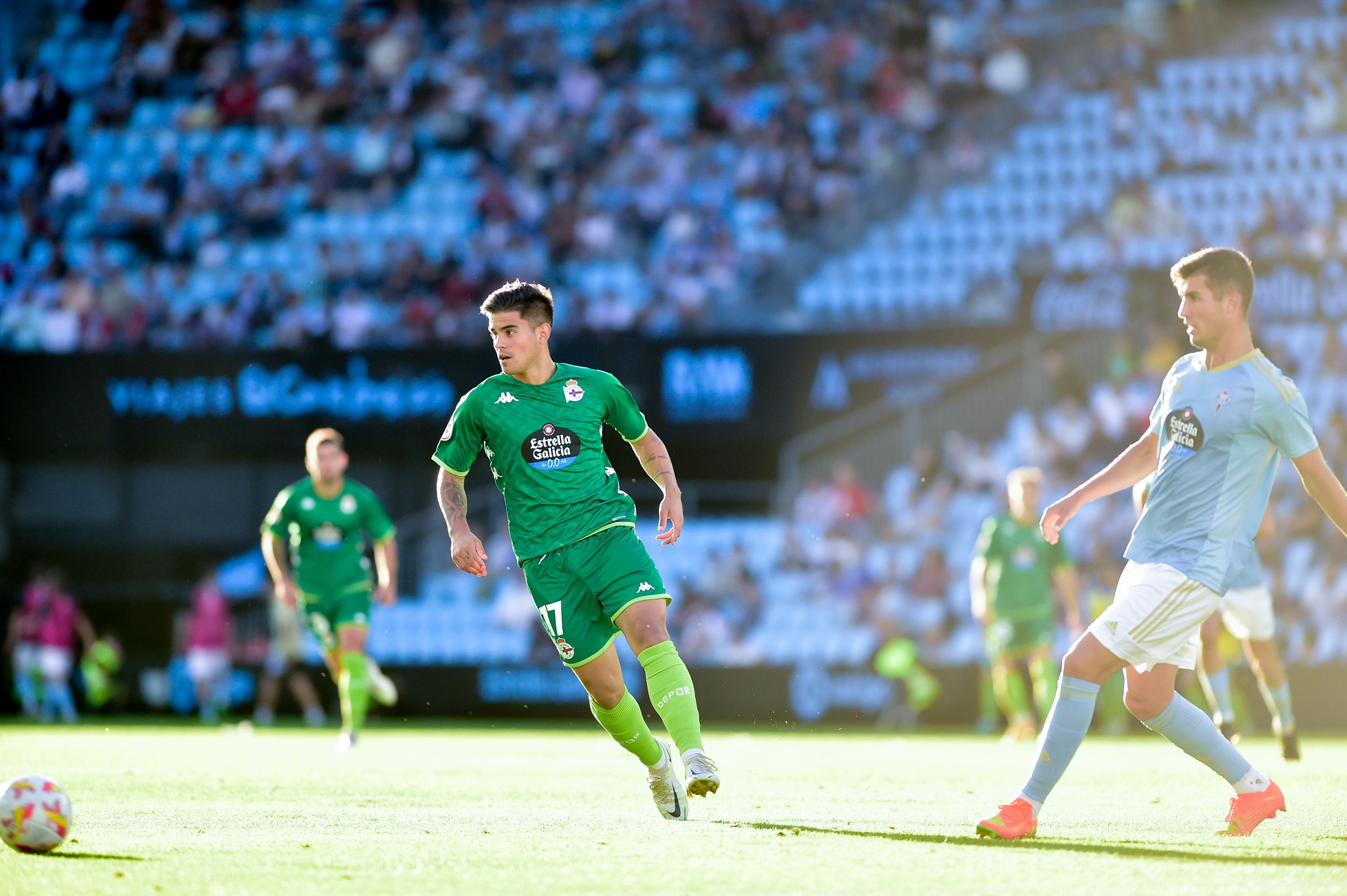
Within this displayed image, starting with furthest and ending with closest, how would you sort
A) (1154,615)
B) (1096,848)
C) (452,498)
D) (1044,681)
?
(1044,681) → (452,498) → (1154,615) → (1096,848)

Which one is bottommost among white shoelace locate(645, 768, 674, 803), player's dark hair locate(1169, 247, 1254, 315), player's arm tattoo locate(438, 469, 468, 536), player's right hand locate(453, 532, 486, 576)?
white shoelace locate(645, 768, 674, 803)

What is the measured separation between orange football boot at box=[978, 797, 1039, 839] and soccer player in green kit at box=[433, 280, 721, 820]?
1363mm

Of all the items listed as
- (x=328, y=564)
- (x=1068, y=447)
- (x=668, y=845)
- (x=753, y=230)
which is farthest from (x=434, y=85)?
(x=668, y=845)

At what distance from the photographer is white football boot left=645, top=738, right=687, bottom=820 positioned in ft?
23.4

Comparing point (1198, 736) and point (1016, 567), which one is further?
point (1016, 567)

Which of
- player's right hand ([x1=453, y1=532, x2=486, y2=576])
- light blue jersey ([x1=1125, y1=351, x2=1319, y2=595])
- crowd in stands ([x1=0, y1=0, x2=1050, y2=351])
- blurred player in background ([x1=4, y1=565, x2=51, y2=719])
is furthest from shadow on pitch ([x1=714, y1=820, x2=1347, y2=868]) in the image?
blurred player in background ([x1=4, y1=565, x2=51, y2=719])

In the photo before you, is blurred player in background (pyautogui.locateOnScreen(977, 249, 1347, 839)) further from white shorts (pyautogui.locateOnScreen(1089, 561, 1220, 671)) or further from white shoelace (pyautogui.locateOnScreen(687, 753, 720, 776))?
white shoelace (pyautogui.locateOnScreen(687, 753, 720, 776))

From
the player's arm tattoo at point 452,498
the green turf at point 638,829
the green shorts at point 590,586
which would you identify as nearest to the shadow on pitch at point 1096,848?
the green turf at point 638,829

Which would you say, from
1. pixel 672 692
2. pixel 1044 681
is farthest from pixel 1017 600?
pixel 672 692

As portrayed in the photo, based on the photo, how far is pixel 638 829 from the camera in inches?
269

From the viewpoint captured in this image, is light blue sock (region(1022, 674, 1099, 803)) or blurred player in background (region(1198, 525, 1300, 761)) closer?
light blue sock (region(1022, 674, 1099, 803))

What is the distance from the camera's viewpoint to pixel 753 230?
2341 centimetres

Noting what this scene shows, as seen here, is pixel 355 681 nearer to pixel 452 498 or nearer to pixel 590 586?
pixel 452 498

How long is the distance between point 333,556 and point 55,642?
10.4 meters
